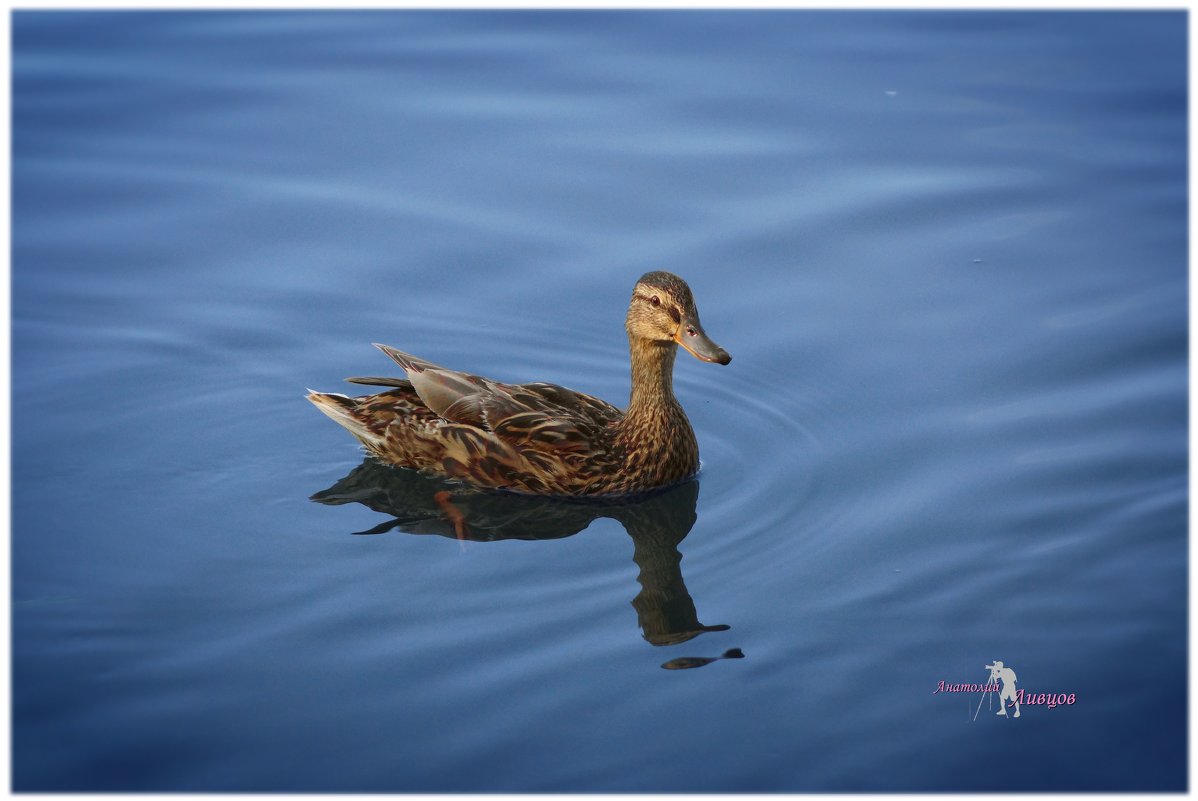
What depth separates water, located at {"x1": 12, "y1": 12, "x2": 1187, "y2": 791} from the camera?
6.33 metres

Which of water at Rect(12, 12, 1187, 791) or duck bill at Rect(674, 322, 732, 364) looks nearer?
water at Rect(12, 12, 1187, 791)

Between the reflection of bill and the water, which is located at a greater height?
the water

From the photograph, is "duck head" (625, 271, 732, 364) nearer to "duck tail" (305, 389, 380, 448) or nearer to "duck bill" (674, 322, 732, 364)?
"duck bill" (674, 322, 732, 364)

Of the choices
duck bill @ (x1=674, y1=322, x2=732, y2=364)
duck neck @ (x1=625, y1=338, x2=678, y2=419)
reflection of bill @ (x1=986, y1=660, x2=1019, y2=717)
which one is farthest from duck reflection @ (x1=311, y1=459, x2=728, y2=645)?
reflection of bill @ (x1=986, y1=660, x2=1019, y2=717)

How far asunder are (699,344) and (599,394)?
138 cm

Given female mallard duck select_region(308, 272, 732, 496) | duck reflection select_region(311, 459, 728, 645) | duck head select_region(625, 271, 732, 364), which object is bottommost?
duck reflection select_region(311, 459, 728, 645)

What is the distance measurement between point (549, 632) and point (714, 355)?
1972mm

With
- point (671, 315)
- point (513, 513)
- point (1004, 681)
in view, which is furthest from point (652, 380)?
point (1004, 681)

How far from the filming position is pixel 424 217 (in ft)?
37.1

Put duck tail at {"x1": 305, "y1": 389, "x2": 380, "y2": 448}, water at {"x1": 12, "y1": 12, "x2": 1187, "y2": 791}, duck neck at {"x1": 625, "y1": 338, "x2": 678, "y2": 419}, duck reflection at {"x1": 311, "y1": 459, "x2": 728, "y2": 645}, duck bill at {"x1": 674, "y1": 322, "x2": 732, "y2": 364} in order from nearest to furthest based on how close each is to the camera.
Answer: water at {"x1": 12, "y1": 12, "x2": 1187, "y2": 791} < duck reflection at {"x1": 311, "y1": 459, "x2": 728, "y2": 645} < duck bill at {"x1": 674, "y1": 322, "x2": 732, "y2": 364} < duck neck at {"x1": 625, "y1": 338, "x2": 678, "y2": 419} < duck tail at {"x1": 305, "y1": 389, "x2": 380, "y2": 448}

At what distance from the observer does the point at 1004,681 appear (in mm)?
6625

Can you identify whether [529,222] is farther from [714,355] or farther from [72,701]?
[72,701]

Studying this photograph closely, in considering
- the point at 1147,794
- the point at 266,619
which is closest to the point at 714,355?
the point at 266,619

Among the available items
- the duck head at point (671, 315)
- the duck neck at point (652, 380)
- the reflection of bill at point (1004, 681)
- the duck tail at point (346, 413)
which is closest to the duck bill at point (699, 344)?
the duck head at point (671, 315)
